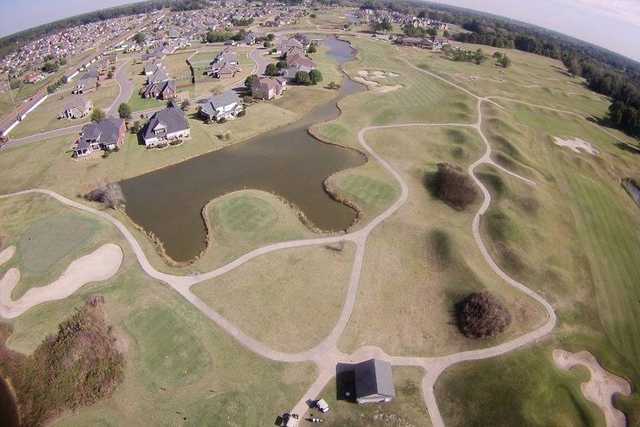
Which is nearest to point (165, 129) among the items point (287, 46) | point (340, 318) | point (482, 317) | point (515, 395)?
point (340, 318)

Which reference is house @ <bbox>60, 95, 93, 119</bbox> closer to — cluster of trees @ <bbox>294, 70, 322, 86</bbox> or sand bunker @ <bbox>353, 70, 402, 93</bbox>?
cluster of trees @ <bbox>294, 70, 322, 86</bbox>

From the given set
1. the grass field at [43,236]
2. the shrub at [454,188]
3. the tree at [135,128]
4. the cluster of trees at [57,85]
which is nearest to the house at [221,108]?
the tree at [135,128]

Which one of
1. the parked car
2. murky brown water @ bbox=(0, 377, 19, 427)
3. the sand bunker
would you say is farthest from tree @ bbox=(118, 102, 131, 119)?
the parked car

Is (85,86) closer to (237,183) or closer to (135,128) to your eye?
(135,128)

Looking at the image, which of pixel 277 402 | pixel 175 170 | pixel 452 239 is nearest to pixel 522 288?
pixel 452 239

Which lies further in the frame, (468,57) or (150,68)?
(468,57)

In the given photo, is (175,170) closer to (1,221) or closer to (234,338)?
(1,221)

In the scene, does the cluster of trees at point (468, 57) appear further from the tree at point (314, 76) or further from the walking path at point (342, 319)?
the walking path at point (342, 319)
